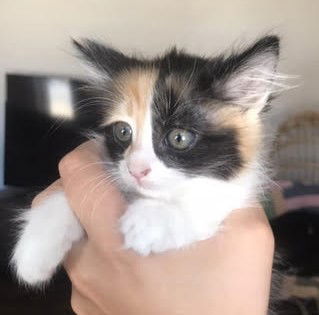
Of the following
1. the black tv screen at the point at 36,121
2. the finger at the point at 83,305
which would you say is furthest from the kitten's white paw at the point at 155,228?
the black tv screen at the point at 36,121

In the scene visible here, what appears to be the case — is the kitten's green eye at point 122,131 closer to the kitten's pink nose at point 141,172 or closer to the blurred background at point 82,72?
the kitten's pink nose at point 141,172

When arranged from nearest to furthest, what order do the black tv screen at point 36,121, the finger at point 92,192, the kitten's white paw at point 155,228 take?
the kitten's white paw at point 155,228
the finger at point 92,192
the black tv screen at point 36,121

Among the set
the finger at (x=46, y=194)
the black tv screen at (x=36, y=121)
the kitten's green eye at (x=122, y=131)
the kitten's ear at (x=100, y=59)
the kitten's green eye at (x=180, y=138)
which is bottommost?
the black tv screen at (x=36, y=121)

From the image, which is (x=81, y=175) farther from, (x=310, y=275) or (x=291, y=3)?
(x=291, y=3)

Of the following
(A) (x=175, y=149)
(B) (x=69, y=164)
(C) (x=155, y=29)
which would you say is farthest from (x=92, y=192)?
(C) (x=155, y=29)

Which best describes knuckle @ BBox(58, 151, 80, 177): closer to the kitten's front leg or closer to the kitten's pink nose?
the kitten's front leg

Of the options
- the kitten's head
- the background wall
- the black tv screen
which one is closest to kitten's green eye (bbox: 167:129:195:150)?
the kitten's head

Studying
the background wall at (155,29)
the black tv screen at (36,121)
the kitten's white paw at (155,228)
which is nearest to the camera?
the kitten's white paw at (155,228)

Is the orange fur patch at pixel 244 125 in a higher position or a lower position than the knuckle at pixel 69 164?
higher
